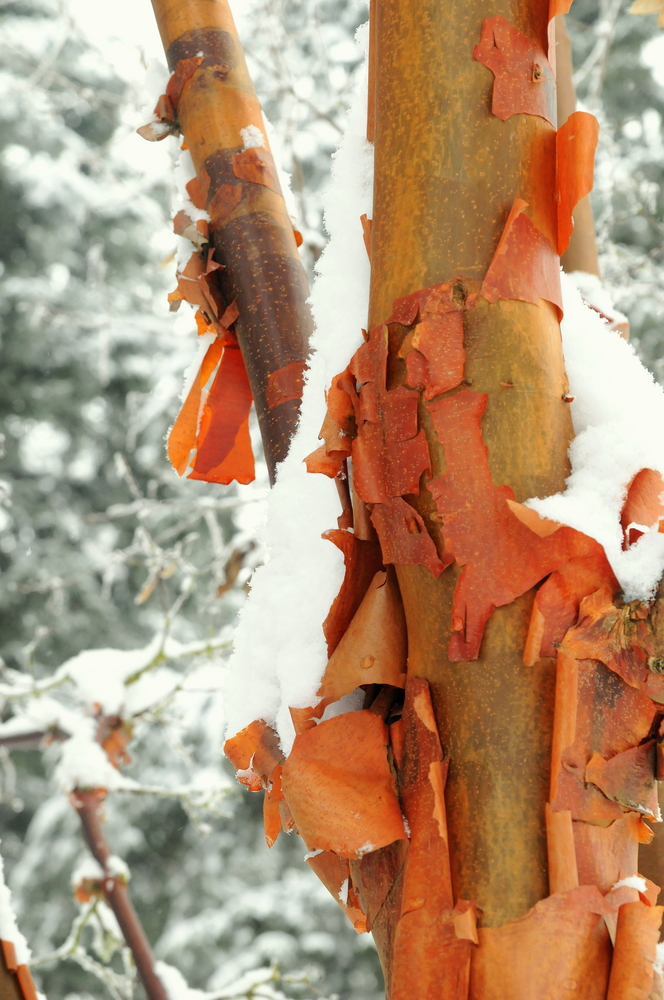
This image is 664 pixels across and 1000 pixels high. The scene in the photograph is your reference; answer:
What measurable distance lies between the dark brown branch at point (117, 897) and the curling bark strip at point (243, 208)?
4.14ft

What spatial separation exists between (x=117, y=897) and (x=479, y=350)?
1601 millimetres

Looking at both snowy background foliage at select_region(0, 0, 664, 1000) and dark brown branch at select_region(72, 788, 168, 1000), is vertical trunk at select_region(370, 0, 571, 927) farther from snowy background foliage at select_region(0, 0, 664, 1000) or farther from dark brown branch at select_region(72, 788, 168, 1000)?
snowy background foliage at select_region(0, 0, 664, 1000)

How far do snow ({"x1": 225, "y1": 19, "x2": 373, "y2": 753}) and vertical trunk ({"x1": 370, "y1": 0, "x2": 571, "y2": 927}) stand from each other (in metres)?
0.07

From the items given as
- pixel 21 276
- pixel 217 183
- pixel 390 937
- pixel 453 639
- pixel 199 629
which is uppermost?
pixel 21 276

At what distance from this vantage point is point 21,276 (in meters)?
4.70

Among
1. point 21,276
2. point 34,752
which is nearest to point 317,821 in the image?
point 34,752

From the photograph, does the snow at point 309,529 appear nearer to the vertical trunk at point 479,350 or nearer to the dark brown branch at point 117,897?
the vertical trunk at point 479,350

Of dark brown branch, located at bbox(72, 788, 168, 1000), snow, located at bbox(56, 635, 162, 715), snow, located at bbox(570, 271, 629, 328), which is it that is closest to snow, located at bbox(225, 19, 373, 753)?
snow, located at bbox(570, 271, 629, 328)

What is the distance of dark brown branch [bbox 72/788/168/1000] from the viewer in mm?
1480

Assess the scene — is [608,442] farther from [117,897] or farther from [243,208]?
[117,897]

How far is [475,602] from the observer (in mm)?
375

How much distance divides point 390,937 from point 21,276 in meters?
4.92

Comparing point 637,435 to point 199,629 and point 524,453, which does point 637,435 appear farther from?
point 199,629

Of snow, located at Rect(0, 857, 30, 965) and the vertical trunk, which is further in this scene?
snow, located at Rect(0, 857, 30, 965)
